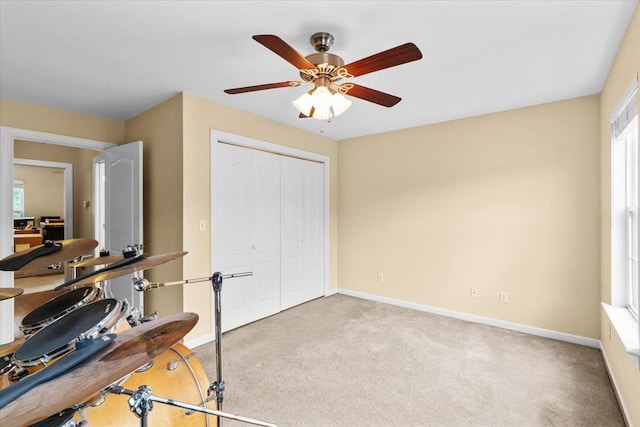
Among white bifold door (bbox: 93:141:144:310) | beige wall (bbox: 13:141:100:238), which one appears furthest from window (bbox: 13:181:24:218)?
white bifold door (bbox: 93:141:144:310)

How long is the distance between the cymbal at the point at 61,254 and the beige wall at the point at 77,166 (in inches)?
169

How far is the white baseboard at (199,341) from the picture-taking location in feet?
9.30

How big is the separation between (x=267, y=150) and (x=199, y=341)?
2.18 meters

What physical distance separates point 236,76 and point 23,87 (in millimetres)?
1900

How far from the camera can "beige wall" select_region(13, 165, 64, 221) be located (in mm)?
7203

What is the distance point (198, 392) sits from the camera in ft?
4.51

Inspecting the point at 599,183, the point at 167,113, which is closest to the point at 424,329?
the point at 599,183

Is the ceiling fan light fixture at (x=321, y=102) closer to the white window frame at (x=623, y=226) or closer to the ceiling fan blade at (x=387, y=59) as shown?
the ceiling fan blade at (x=387, y=59)

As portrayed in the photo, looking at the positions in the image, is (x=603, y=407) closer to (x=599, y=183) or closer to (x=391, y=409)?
(x=391, y=409)

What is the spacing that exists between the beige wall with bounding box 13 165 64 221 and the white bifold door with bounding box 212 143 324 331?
6552 millimetres

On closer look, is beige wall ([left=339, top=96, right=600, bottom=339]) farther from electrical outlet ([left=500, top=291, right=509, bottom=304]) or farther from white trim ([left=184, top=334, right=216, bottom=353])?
white trim ([left=184, top=334, right=216, bottom=353])

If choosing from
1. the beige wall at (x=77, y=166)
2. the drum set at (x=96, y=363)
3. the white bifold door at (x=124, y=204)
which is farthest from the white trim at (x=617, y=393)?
the beige wall at (x=77, y=166)

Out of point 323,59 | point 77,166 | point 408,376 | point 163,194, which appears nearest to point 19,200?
point 77,166

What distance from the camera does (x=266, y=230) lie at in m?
3.65
